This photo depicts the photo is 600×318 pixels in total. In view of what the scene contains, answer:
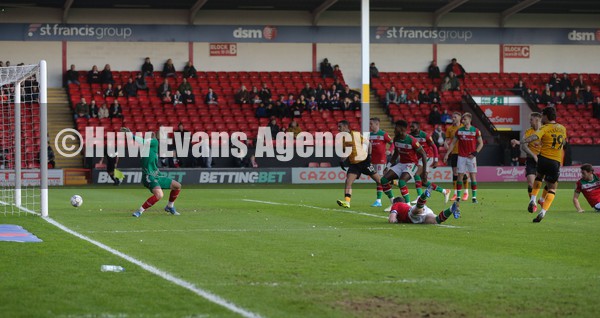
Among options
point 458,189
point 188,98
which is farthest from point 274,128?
point 458,189

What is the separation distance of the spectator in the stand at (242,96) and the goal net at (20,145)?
1234 centimetres

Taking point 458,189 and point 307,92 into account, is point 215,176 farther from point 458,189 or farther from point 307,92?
point 458,189

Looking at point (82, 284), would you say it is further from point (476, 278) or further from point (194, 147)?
point (194, 147)

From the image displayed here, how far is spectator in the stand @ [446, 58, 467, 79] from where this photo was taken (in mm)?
49812

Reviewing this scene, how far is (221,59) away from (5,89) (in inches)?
938

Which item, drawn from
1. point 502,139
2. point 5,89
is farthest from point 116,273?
point 502,139

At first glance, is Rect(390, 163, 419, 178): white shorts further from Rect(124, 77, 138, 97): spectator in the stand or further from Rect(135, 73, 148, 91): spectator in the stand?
Rect(135, 73, 148, 91): spectator in the stand

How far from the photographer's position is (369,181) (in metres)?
39.4

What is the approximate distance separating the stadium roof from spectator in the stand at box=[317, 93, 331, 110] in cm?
499

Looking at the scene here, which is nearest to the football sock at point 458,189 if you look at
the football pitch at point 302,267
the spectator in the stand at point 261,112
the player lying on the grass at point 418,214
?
the football pitch at point 302,267

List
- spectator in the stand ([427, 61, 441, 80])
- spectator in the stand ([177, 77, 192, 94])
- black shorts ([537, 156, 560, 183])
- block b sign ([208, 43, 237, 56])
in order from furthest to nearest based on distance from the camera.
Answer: spectator in the stand ([427, 61, 441, 80]) < block b sign ([208, 43, 237, 56]) < spectator in the stand ([177, 77, 192, 94]) < black shorts ([537, 156, 560, 183])

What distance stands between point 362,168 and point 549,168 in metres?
5.70

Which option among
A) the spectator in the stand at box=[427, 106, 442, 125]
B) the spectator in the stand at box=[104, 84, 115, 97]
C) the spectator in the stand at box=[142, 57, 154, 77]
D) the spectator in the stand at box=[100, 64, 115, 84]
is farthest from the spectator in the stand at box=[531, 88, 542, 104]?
the spectator in the stand at box=[100, 64, 115, 84]

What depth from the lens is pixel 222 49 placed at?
1891 inches
